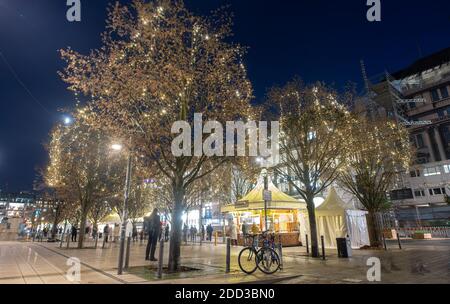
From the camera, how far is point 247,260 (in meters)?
9.66

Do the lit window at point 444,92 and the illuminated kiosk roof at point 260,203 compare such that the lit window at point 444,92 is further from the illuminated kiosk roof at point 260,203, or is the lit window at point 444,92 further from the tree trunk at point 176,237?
the tree trunk at point 176,237

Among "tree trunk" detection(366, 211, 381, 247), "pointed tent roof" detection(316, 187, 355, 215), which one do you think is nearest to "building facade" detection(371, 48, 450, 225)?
"tree trunk" detection(366, 211, 381, 247)

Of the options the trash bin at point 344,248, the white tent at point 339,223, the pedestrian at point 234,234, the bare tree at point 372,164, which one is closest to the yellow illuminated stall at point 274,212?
the pedestrian at point 234,234

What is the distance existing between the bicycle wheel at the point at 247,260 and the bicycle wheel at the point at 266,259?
21 centimetres

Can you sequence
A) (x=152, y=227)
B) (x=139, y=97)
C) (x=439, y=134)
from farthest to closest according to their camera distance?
(x=439, y=134) → (x=152, y=227) → (x=139, y=97)

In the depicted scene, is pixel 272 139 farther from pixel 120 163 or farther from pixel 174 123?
pixel 120 163

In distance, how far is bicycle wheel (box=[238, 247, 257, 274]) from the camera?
9188 mm

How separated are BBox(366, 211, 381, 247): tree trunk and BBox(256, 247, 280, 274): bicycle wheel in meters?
13.8

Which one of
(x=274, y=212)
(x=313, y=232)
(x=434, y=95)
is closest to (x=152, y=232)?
(x=313, y=232)

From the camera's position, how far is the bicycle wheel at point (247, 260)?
9.19 metres

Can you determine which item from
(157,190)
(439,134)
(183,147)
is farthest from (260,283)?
(439,134)

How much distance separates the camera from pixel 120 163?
22875mm

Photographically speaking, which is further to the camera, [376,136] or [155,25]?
[376,136]
